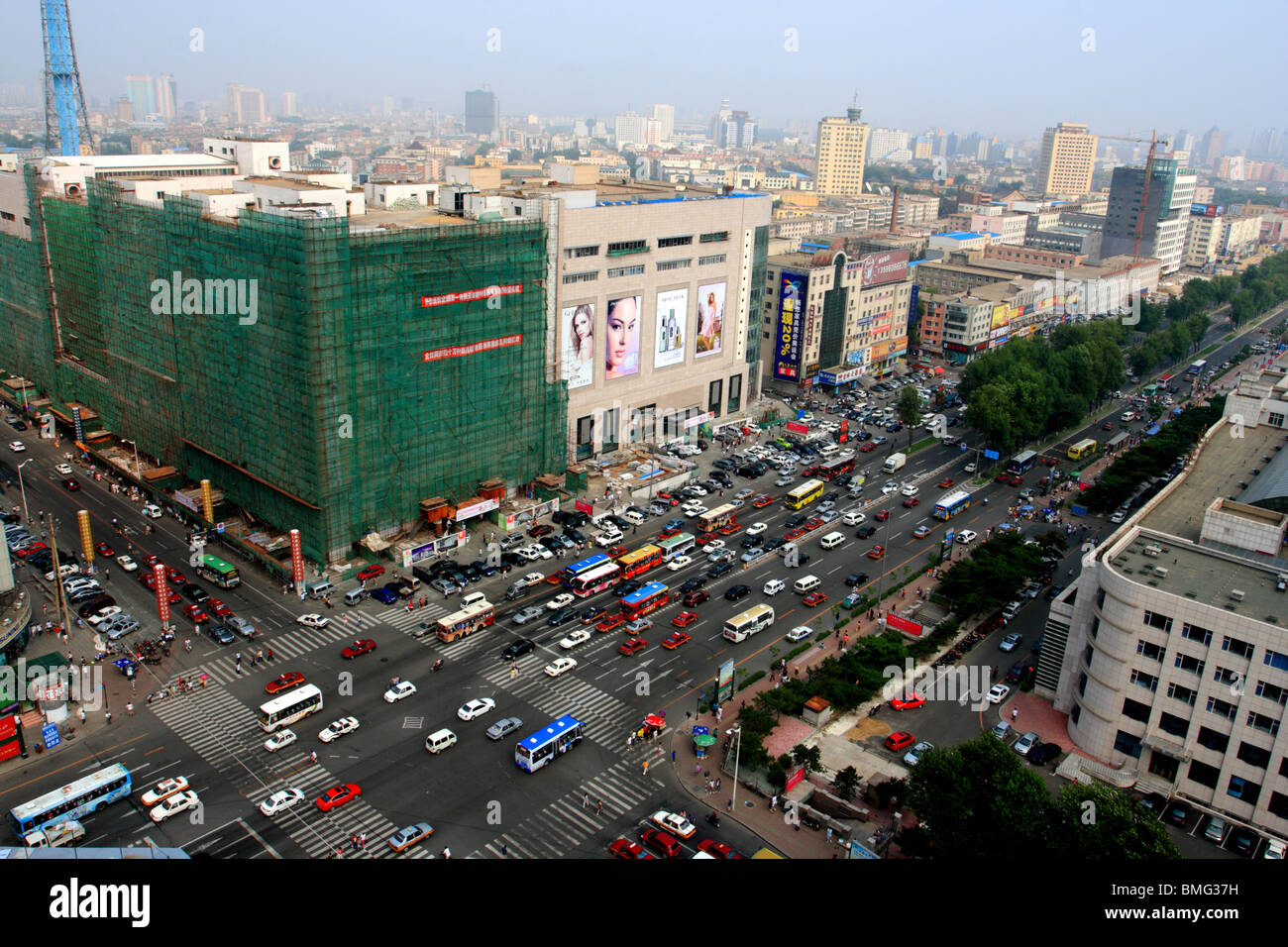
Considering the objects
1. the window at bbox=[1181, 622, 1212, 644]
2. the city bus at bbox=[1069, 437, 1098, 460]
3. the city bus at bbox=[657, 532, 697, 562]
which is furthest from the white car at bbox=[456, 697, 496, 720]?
the city bus at bbox=[1069, 437, 1098, 460]

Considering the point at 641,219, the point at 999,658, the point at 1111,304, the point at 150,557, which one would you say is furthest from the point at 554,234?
the point at 1111,304

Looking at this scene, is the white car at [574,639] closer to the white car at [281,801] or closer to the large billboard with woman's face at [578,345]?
the white car at [281,801]

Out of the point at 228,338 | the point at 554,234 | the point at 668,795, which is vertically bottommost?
the point at 668,795

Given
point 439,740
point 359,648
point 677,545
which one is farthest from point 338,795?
point 677,545

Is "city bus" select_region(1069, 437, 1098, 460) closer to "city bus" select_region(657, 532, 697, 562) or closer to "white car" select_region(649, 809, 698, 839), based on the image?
"city bus" select_region(657, 532, 697, 562)

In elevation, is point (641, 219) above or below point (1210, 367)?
above

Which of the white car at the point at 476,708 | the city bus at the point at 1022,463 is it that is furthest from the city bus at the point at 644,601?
the city bus at the point at 1022,463
